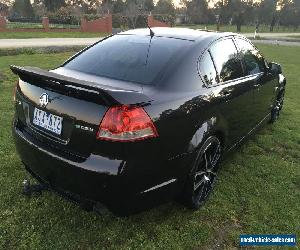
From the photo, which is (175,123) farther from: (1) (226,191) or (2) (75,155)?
(1) (226,191)

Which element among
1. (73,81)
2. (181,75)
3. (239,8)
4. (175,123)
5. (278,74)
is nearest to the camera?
(73,81)

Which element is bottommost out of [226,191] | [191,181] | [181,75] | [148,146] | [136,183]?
[226,191]

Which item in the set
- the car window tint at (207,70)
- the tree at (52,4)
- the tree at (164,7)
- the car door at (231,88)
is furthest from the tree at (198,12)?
the car window tint at (207,70)

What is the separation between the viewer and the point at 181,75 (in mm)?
3139

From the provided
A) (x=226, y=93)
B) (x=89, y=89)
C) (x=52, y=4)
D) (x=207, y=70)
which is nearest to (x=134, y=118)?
(x=89, y=89)

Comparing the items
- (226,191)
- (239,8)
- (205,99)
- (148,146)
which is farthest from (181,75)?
(239,8)

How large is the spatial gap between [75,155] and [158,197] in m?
0.73

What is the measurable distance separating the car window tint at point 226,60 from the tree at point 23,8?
215 feet

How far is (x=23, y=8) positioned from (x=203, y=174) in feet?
225

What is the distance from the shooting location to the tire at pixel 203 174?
323 cm

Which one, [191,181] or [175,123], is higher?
[175,123]

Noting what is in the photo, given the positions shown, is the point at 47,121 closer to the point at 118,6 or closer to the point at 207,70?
the point at 207,70

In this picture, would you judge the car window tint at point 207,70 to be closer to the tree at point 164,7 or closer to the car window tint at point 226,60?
the car window tint at point 226,60

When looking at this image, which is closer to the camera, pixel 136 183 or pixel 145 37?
pixel 136 183
